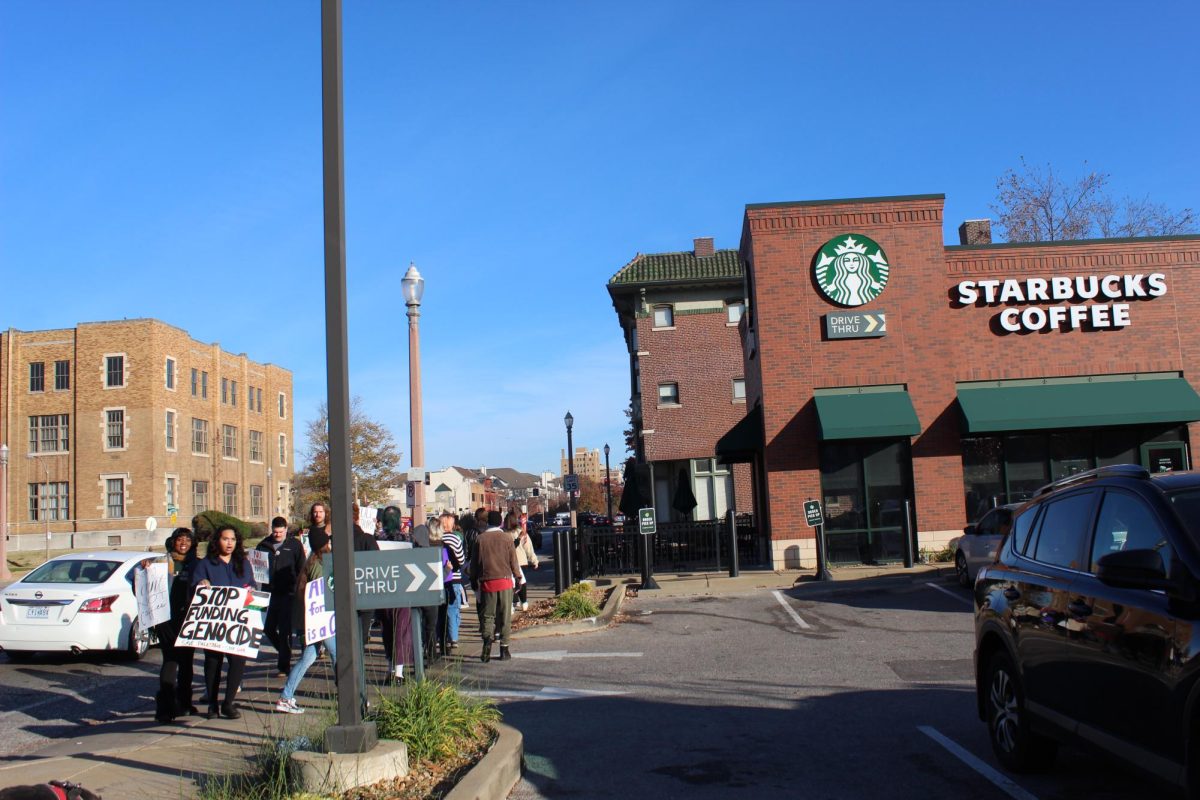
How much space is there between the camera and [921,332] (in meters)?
22.1

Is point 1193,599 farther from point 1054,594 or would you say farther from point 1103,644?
point 1054,594

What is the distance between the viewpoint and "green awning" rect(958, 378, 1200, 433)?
21.1 m

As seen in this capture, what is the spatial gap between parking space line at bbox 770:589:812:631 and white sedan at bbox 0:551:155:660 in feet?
30.3

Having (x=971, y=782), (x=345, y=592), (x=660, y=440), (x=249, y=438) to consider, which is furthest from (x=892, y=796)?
(x=249, y=438)

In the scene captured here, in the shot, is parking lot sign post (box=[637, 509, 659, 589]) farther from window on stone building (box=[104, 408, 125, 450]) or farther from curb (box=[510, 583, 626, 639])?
window on stone building (box=[104, 408, 125, 450])

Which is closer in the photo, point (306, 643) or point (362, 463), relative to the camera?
point (306, 643)

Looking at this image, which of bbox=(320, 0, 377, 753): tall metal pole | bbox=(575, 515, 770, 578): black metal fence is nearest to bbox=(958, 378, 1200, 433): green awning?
bbox=(575, 515, 770, 578): black metal fence

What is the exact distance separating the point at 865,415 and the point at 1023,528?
48.4 ft

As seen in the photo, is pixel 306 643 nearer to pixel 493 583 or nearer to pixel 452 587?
pixel 493 583

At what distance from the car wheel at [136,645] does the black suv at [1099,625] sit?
10984 mm

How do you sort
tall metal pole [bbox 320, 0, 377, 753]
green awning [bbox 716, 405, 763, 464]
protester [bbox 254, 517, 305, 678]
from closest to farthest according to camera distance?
tall metal pole [bbox 320, 0, 377, 753]
protester [bbox 254, 517, 305, 678]
green awning [bbox 716, 405, 763, 464]

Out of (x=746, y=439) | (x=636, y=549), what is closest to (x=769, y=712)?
(x=636, y=549)

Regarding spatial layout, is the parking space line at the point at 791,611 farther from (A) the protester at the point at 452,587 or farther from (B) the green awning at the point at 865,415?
(A) the protester at the point at 452,587

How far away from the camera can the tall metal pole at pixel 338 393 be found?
237 inches
